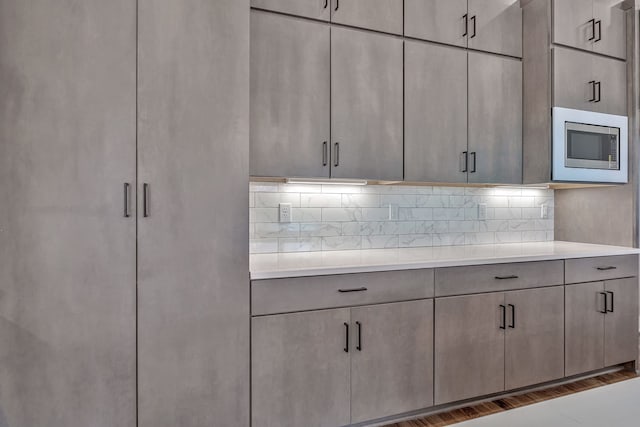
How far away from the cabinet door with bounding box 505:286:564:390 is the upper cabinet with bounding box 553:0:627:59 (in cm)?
175

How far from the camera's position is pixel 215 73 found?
5.85 feet

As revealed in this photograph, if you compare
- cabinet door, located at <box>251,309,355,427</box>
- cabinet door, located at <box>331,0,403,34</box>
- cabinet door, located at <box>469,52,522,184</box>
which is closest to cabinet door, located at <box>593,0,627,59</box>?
cabinet door, located at <box>469,52,522,184</box>

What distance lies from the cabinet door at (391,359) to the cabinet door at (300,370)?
0.22ft

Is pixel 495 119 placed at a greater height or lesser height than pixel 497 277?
greater

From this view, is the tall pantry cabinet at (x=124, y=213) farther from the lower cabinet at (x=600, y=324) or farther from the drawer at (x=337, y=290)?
the lower cabinet at (x=600, y=324)

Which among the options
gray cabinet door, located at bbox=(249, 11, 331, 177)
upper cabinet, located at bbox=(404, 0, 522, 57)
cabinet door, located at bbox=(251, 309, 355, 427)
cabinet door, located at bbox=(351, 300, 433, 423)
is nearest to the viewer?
cabinet door, located at bbox=(251, 309, 355, 427)

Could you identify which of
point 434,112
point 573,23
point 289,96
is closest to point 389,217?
point 434,112

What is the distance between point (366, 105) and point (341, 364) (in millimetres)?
1462

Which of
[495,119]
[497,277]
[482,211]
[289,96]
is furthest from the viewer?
[482,211]

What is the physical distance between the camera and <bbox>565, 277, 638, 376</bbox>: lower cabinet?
261 cm

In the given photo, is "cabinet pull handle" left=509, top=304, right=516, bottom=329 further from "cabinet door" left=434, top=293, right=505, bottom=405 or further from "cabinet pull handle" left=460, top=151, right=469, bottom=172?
"cabinet pull handle" left=460, top=151, right=469, bottom=172

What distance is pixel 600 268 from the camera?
106 inches

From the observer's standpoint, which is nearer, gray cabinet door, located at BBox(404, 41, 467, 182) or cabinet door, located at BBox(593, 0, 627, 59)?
gray cabinet door, located at BBox(404, 41, 467, 182)

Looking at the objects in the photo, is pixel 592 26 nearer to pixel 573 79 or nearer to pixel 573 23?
pixel 573 23
